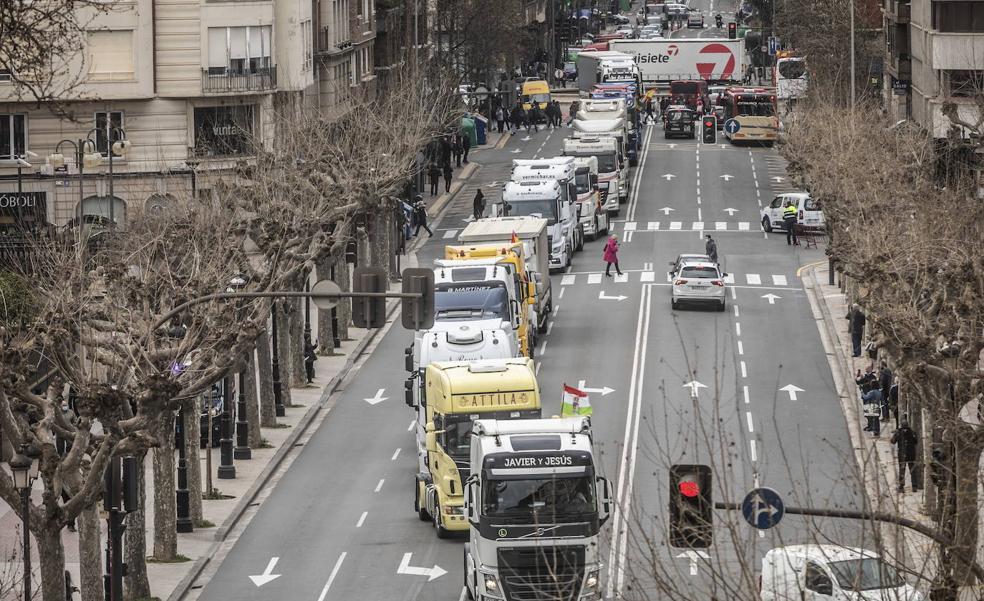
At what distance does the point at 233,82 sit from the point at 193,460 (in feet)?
122

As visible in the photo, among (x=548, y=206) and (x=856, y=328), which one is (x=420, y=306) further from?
(x=548, y=206)

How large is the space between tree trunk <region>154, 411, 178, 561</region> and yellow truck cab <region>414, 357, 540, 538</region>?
5208mm

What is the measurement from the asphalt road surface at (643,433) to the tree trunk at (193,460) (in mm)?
1261

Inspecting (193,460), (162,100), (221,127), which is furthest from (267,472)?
(162,100)

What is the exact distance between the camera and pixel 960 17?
75.3 m

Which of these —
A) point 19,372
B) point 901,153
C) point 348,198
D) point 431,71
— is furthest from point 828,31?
point 19,372

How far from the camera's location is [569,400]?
1738 inches

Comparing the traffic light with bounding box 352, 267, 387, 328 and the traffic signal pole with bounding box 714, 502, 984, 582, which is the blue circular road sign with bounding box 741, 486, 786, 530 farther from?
the traffic light with bounding box 352, 267, 387, 328

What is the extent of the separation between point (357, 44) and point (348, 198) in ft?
126

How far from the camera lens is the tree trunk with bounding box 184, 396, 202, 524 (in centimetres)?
4169

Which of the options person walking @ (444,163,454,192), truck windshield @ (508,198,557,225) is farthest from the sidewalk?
person walking @ (444,163,454,192)

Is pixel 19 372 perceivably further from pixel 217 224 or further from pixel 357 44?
pixel 357 44

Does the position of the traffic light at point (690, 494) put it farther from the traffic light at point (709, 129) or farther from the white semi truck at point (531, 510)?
the traffic light at point (709, 129)

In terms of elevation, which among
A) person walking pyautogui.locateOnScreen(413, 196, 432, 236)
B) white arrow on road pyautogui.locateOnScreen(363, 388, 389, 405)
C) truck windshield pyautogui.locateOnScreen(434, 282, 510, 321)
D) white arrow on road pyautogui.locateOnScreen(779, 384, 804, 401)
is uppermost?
truck windshield pyautogui.locateOnScreen(434, 282, 510, 321)
